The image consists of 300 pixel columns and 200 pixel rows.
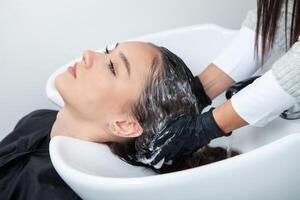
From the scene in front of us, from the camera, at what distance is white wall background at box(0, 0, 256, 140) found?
1.43 meters

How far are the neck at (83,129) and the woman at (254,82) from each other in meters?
0.13

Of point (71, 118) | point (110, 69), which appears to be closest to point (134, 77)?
point (110, 69)

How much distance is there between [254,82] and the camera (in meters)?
0.98

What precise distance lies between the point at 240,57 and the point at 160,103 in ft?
0.98

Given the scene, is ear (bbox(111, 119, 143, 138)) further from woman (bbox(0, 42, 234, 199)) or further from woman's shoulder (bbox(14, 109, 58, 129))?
woman's shoulder (bbox(14, 109, 58, 129))

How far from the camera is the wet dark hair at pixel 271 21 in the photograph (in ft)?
3.36

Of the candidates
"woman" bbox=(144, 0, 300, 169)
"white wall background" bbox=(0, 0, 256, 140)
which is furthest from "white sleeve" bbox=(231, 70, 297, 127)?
"white wall background" bbox=(0, 0, 256, 140)

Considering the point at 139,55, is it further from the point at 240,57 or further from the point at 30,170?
the point at 30,170

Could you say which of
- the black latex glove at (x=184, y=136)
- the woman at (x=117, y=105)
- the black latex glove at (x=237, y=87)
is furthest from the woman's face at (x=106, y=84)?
the black latex glove at (x=237, y=87)

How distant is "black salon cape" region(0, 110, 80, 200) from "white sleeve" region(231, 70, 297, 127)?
487mm

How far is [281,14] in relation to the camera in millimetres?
1102

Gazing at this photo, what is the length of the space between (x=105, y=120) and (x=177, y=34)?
43 centimetres

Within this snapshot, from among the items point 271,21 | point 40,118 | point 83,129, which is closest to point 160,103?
point 83,129

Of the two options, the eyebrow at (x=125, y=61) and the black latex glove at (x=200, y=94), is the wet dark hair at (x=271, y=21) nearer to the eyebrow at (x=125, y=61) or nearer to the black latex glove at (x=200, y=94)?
the black latex glove at (x=200, y=94)
